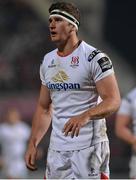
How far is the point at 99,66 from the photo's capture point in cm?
704

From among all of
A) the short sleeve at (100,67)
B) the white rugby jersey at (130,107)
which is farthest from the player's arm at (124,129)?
the short sleeve at (100,67)

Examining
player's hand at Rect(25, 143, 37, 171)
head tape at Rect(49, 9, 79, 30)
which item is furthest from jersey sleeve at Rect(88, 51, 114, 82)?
player's hand at Rect(25, 143, 37, 171)

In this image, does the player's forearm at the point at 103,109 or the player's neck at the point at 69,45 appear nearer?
the player's forearm at the point at 103,109

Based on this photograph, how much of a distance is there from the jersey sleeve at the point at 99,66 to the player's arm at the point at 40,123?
24.5 inches

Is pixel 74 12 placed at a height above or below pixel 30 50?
below

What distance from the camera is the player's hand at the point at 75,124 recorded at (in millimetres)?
6711

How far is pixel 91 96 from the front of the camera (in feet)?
23.7

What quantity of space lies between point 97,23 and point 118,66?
2009 mm

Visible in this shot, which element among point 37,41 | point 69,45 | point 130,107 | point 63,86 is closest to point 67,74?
point 63,86

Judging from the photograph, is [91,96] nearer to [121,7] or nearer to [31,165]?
[31,165]

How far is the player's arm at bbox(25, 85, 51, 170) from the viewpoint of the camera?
7534mm

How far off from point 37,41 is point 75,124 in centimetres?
1808

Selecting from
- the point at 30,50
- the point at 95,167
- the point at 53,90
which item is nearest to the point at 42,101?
the point at 53,90

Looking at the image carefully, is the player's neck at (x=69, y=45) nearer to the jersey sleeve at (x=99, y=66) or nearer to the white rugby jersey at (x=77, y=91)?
the white rugby jersey at (x=77, y=91)
